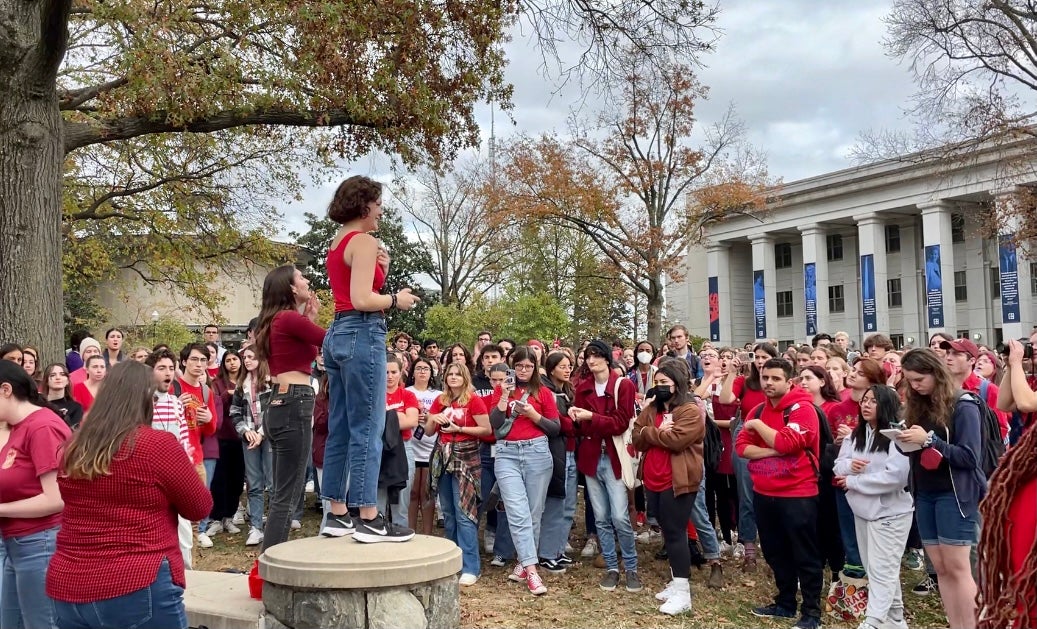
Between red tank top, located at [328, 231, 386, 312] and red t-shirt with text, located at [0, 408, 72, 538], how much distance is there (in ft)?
Answer: 5.40

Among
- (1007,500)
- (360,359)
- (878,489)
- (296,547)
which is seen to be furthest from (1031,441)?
(878,489)

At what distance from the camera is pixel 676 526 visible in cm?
717

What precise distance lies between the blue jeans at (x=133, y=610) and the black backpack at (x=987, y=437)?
5.12 meters

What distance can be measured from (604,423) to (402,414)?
215 cm

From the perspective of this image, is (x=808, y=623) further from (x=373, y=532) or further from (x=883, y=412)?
(x=373, y=532)

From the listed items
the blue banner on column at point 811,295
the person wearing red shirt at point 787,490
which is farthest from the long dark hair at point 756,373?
the blue banner on column at point 811,295

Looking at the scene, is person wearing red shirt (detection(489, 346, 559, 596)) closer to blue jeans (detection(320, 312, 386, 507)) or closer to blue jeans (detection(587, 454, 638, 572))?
blue jeans (detection(587, 454, 638, 572))

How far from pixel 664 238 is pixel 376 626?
28.8m

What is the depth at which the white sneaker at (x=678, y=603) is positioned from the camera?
687cm

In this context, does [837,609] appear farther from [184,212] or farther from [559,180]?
[559,180]

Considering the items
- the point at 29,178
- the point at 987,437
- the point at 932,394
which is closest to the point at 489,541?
the point at 932,394

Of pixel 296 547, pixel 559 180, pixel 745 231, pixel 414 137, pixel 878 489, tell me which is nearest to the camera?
pixel 296 547

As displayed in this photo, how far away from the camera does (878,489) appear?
6023 millimetres

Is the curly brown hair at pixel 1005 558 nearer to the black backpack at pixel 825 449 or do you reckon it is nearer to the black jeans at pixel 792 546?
the black jeans at pixel 792 546
